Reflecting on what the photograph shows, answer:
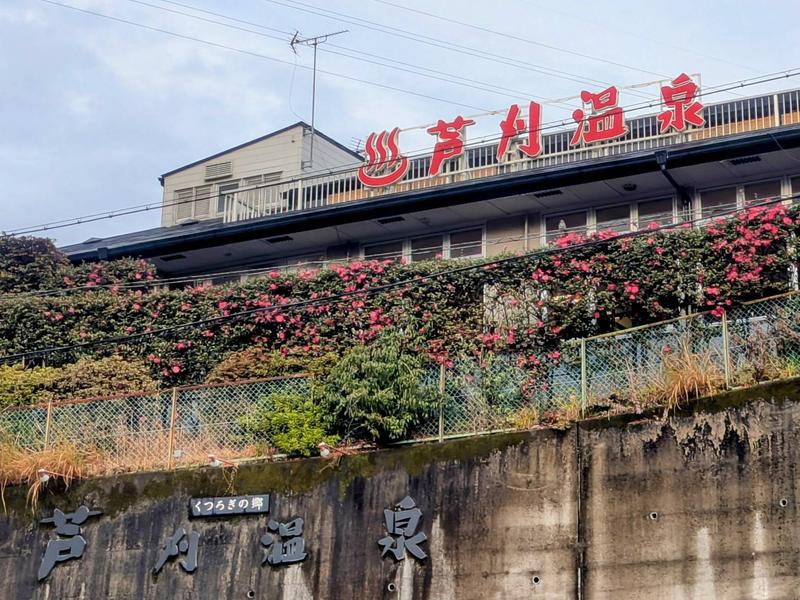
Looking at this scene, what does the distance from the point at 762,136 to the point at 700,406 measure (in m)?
6.85

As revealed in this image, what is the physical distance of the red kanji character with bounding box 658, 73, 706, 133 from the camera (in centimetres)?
2314

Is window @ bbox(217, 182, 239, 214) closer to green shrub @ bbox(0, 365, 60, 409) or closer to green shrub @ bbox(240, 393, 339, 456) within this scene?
green shrub @ bbox(0, 365, 60, 409)

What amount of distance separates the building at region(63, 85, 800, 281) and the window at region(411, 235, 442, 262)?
3 cm

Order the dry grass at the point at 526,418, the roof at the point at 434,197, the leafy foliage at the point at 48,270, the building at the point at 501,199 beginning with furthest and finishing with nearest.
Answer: the leafy foliage at the point at 48,270 < the building at the point at 501,199 < the roof at the point at 434,197 < the dry grass at the point at 526,418

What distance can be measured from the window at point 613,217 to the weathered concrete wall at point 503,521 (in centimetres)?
722

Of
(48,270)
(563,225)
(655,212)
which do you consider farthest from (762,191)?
(48,270)

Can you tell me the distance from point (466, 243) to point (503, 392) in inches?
274

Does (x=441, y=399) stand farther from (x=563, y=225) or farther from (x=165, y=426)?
(x=563, y=225)

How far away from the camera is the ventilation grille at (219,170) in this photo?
3338 cm

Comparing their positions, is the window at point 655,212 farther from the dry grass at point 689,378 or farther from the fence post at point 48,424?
the fence post at point 48,424

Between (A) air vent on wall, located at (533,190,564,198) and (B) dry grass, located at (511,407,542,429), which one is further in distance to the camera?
(A) air vent on wall, located at (533,190,564,198)

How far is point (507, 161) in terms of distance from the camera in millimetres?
24656

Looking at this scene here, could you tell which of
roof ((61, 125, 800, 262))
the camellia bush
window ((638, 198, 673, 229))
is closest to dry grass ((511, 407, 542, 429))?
the camellia bush

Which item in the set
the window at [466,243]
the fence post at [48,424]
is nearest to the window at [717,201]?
the window at [466,243]
